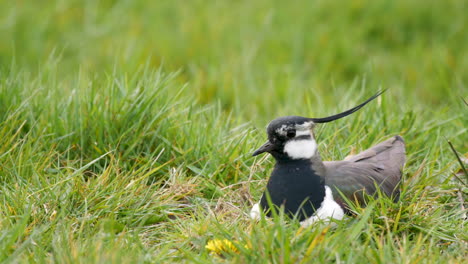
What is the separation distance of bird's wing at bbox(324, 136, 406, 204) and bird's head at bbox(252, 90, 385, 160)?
182mm

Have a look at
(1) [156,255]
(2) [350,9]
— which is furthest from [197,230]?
(2) [350,9]

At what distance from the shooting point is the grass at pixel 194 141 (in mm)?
2996

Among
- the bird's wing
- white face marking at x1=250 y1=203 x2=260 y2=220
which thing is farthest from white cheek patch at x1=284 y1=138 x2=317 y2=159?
white face marking at x1=250 y1=203 x2=260 y2=220

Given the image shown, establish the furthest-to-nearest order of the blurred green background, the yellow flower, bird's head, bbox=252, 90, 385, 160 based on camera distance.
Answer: the blurred green background, bird's head, bbox=252, 90, 385, 160, the yellow flower

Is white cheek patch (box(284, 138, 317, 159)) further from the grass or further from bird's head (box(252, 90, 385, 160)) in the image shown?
the grass

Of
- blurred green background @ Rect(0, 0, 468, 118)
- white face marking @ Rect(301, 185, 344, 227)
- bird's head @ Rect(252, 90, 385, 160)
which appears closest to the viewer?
white face marking @ Rect(301, 185, 344, 227)

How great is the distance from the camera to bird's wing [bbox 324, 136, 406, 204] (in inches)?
137

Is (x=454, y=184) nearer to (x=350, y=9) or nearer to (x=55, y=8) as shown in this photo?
(x=350, y=9)

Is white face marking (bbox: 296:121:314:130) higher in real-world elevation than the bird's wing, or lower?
higher

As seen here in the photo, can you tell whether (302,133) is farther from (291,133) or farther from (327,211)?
(327,211)

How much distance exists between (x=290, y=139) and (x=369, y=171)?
1.62ft

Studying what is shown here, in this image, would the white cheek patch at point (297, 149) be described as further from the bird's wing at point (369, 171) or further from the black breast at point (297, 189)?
the bird's wing at point (369, 171)

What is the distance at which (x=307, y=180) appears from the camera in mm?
3434

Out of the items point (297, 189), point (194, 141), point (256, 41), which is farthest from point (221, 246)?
point (256, 41)
